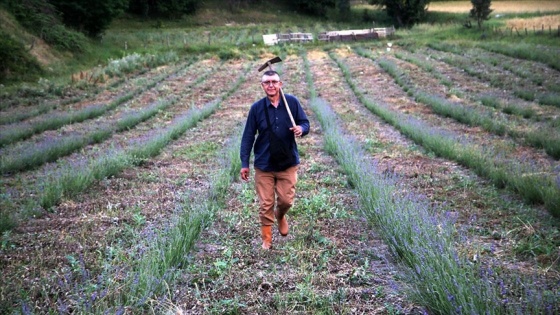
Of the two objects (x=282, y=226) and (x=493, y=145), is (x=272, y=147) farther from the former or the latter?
(x=493, y=145)

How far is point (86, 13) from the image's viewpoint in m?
35.1

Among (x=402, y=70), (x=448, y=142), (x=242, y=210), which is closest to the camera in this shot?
(x=242, y=210)

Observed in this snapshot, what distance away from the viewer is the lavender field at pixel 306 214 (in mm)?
4059

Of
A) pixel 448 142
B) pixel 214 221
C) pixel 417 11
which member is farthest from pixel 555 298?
pixel 417 11

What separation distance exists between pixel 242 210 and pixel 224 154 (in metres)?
3.55

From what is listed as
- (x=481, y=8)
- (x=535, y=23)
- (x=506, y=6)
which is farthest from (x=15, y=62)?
(x=506, y=6)

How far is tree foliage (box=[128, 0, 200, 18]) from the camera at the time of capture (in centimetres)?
5491

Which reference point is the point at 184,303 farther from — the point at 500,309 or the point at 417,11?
the point at 417,11

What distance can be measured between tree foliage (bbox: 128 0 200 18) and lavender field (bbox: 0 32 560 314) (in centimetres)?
4152

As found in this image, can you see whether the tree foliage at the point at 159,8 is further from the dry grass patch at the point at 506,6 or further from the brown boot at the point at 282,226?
the brown boot at the point at 282,226

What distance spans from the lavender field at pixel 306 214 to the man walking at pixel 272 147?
1.64 ft

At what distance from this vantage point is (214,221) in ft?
20.9

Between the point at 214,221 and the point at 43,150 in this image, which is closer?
the point at 214,221

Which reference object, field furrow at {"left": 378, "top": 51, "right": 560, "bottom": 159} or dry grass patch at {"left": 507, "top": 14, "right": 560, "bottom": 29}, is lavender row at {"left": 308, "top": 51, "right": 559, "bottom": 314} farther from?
dry grass patch at {"left": 507, "top": 14, "right": 560, "bottom": 29}
